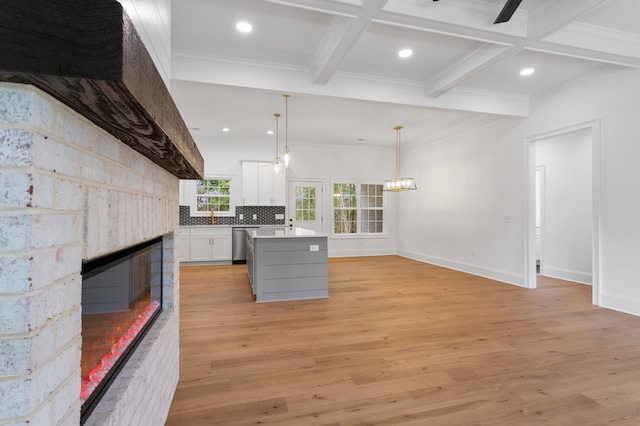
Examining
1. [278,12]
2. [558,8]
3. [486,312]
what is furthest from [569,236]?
[278,12]

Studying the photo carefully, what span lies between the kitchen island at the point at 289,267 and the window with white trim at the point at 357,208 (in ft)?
13.1

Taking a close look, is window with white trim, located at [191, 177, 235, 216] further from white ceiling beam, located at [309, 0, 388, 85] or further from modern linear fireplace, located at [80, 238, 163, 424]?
modern linear fireplace, located at [80, 238, 163, 424]

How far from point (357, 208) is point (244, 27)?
6.03m

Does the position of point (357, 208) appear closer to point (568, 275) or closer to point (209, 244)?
point (209, 244)

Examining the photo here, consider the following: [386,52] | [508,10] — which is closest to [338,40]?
[386,52]

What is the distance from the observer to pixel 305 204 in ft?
27.1

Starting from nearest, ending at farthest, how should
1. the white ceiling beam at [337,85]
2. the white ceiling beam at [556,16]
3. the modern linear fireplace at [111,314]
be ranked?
the modern linear fireplace at [111,314] < the white ceiling beam at [556,16] < the white ceiling beam at [337,85]

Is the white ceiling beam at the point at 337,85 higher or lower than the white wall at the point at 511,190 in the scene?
higher

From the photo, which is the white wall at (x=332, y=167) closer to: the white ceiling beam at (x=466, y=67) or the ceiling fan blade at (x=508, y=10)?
the white ceiling beam at (x=466, y=67)

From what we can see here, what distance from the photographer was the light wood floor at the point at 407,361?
192 cm

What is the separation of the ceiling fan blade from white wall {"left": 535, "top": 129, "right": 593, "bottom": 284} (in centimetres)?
363

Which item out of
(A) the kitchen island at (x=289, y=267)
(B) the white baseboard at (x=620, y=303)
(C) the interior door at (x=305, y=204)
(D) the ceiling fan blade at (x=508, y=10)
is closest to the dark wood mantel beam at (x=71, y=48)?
(D) the ceiling fan blade at (x=508, y=10)

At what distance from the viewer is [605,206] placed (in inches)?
159

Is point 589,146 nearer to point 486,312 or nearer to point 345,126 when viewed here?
point 486,312
